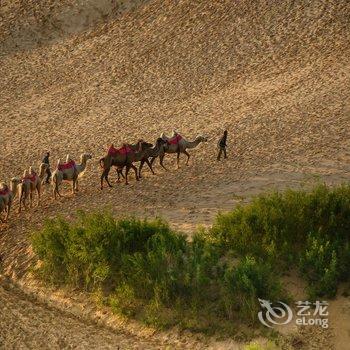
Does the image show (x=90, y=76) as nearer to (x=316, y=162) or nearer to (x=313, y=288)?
(x=316, y=162)

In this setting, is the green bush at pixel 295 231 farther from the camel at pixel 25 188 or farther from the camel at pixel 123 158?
the camel at pixel 25 188

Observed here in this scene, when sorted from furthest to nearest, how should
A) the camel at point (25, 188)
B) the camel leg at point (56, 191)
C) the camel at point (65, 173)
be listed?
the camel leg at point (56, 191), the camel at point (65, 173), the camel at point (25, 188)

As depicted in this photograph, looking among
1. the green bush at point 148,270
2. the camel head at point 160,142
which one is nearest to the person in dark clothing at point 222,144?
the camel head at point 160,142

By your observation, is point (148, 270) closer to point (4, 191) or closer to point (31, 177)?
point (4, 191)

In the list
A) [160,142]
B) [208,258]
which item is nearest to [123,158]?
[160,142]

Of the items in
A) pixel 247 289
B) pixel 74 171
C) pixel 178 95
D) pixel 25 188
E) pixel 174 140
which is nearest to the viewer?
pixel 247 289

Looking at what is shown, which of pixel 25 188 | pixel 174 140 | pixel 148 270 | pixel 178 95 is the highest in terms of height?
pixel 178 95
